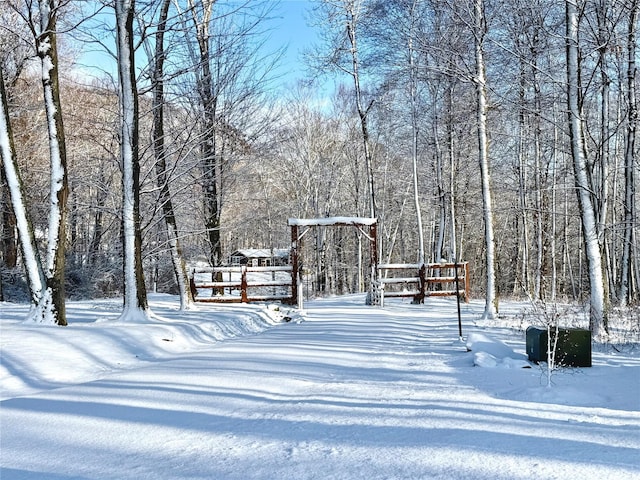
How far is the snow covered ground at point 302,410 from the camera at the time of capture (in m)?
2.99

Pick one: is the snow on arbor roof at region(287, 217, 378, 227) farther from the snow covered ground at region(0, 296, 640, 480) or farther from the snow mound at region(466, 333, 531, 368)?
the snow mound at region(466, 333, 531, 368)

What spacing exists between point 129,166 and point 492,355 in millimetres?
6977

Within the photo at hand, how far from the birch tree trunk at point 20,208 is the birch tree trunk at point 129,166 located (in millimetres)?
1494

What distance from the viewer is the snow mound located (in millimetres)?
5934

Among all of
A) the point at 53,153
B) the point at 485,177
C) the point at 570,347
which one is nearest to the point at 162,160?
the point at 53,153

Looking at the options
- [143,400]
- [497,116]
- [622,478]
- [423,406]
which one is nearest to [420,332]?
[423,406]

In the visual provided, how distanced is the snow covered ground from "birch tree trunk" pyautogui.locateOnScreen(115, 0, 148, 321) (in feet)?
4.51

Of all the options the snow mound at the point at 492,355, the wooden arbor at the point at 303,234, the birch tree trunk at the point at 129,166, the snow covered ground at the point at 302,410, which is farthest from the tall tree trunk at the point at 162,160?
the snow mound at the point at 492,355

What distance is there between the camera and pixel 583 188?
26.9 ft

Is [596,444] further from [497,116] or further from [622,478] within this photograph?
[497,116]

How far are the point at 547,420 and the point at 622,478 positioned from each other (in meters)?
1.13

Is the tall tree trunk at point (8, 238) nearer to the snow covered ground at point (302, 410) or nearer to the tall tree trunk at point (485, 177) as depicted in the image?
the snow covered ground at point (302, 410)

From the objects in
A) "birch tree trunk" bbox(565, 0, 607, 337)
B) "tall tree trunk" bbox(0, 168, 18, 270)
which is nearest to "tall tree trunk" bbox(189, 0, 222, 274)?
"birch tree trunk" bbox(565, 0, 607, 337)

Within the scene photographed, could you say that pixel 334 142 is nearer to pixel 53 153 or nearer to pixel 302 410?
pixel 53 153
